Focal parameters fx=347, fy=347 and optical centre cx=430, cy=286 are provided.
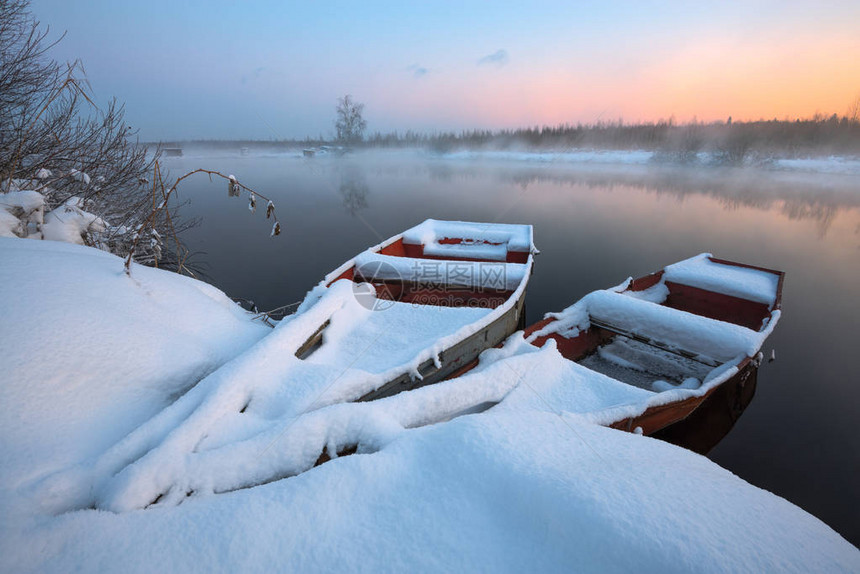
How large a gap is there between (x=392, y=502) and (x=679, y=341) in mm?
5791

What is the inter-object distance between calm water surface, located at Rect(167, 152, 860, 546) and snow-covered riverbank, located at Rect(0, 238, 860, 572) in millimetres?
5669

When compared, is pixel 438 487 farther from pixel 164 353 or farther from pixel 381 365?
pixel 164 353

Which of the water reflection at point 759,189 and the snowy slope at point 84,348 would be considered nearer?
the snowy slope at point 84,348

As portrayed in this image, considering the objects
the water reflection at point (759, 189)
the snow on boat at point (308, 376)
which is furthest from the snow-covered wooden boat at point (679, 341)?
the water reflection at point (759, 189)

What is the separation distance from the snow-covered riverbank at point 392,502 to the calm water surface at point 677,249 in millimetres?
5669

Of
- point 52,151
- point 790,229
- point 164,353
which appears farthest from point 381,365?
point 790,229

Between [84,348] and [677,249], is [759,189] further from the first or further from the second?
[84,348]

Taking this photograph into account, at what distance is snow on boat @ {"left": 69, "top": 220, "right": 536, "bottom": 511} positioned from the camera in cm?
210

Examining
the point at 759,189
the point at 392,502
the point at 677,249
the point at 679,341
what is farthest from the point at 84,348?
the point at 759,189

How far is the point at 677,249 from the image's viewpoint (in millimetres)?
18344

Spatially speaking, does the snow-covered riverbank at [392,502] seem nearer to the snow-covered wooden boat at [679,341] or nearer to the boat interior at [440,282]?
the snow-covered wooden boat at [679,341]

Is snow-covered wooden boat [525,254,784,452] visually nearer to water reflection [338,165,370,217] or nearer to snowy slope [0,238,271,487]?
snowy slope [0,238,271,487]

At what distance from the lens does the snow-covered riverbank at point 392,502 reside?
5.17 feet

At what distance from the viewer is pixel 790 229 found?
2291 cm
